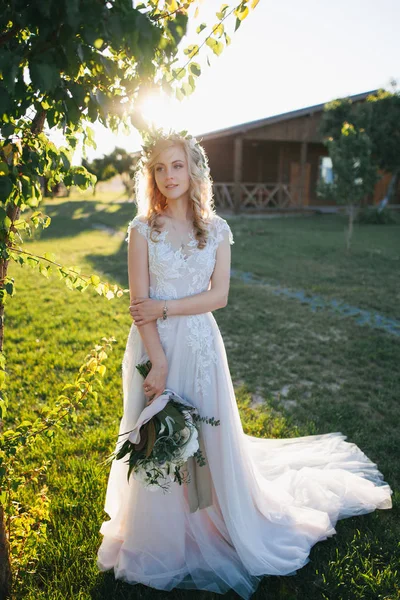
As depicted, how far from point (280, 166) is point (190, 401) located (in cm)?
2227

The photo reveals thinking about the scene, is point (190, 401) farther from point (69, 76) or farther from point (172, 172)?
point (69, 76)

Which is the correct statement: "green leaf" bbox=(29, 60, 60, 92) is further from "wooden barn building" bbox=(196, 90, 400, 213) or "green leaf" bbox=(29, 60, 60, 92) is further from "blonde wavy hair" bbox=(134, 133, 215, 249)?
"wooden barn building" bbox=(196, 90, 400, 213)

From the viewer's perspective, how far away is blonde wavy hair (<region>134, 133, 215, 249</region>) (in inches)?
89.5

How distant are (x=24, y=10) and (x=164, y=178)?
1161mm

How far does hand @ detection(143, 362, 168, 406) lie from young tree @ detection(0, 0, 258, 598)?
0.48 meters

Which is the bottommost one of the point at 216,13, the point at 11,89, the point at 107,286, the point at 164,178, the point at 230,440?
the point at 230,440

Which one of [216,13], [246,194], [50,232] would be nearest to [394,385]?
[216,13]

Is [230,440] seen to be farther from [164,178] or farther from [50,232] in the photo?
[50,232]

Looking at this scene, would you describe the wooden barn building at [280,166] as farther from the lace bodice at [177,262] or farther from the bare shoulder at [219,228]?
the lace bodice at [177,262]

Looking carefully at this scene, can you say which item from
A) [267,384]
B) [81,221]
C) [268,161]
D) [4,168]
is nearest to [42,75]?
[4,168]

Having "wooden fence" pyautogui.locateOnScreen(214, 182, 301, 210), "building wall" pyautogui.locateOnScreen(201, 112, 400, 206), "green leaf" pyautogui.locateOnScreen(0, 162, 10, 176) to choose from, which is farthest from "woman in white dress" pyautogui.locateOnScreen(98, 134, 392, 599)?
"building wall" pyautogui.locateOnScreen(201, 112, 400, 206)

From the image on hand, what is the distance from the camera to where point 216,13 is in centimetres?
166

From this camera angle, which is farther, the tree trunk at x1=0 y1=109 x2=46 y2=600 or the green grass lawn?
the green grass lawn

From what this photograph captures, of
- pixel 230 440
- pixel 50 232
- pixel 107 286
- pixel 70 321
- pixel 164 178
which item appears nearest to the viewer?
pixel 107 286
